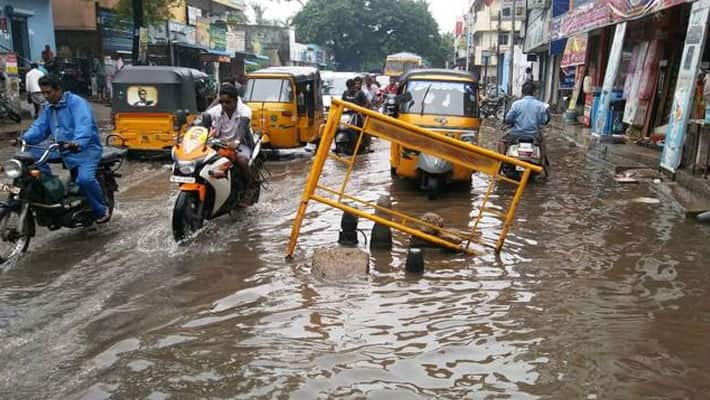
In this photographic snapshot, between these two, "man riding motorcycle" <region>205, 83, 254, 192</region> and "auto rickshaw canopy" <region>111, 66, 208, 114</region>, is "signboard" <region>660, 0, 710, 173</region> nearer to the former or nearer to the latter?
"man riding motorcycle" <region>205, 83, 254, 192</region>

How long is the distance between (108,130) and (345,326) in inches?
589

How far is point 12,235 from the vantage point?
609 cm

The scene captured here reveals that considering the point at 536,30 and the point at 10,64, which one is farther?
the point at 536,30

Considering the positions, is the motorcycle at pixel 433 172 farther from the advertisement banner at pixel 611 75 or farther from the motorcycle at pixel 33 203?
the advertisement banner at pixel 611 75

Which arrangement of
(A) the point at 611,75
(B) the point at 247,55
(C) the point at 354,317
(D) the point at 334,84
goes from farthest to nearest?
(B) the point at 247,55 < (D) the point at 334,84 < (A) the point at 611,75 < (C) the point at 354,317

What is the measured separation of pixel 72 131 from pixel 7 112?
11.3 metres

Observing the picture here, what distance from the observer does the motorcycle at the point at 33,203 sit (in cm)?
610

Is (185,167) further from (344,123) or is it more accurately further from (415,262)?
(415,262)

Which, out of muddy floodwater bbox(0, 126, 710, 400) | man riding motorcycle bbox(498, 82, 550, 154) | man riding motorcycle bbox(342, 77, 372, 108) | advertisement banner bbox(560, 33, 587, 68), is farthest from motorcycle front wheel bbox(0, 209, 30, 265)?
advertisement banner bbox(560, 33, 587, 68)

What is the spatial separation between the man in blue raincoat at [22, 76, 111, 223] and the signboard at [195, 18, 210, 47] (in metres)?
26.6

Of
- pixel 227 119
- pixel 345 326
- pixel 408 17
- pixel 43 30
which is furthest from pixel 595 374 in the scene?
pixel 408 17

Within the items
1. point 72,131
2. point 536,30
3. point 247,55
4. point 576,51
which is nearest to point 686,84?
point 72,131

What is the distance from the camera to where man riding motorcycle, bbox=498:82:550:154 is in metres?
10.6

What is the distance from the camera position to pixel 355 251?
6.02 meters
